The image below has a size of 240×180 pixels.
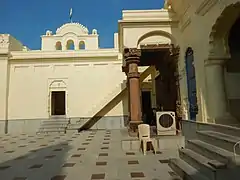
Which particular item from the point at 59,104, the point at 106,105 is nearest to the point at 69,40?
the point at 59,104

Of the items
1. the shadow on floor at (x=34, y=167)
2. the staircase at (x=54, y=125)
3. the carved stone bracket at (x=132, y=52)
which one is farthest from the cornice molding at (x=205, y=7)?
the staircase at (x=54, y=125)

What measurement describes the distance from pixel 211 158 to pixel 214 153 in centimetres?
13

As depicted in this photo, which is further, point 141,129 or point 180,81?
point 180,81

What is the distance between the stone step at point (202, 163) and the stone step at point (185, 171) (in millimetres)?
59

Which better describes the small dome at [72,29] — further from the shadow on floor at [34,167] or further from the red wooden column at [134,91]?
the shadow on floor at [34,167]

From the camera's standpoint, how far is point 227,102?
19.3 ft

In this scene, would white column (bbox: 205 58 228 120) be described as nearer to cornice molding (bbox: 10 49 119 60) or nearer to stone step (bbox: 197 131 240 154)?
stone step (bbox: 197 131 240 154)

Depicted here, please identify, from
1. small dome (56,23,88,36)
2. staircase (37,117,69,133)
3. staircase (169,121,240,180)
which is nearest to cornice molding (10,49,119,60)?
staircase (37,117,69,133)

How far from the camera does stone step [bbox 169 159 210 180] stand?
3.25 metres

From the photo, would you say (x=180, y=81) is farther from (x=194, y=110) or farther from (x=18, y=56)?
(x=18, y=56)

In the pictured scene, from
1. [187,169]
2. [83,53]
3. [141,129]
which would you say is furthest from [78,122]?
[187,169]

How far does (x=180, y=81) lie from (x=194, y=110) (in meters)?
1.51

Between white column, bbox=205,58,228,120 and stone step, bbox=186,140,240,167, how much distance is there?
185 centimetres

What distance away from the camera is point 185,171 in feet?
11.7
